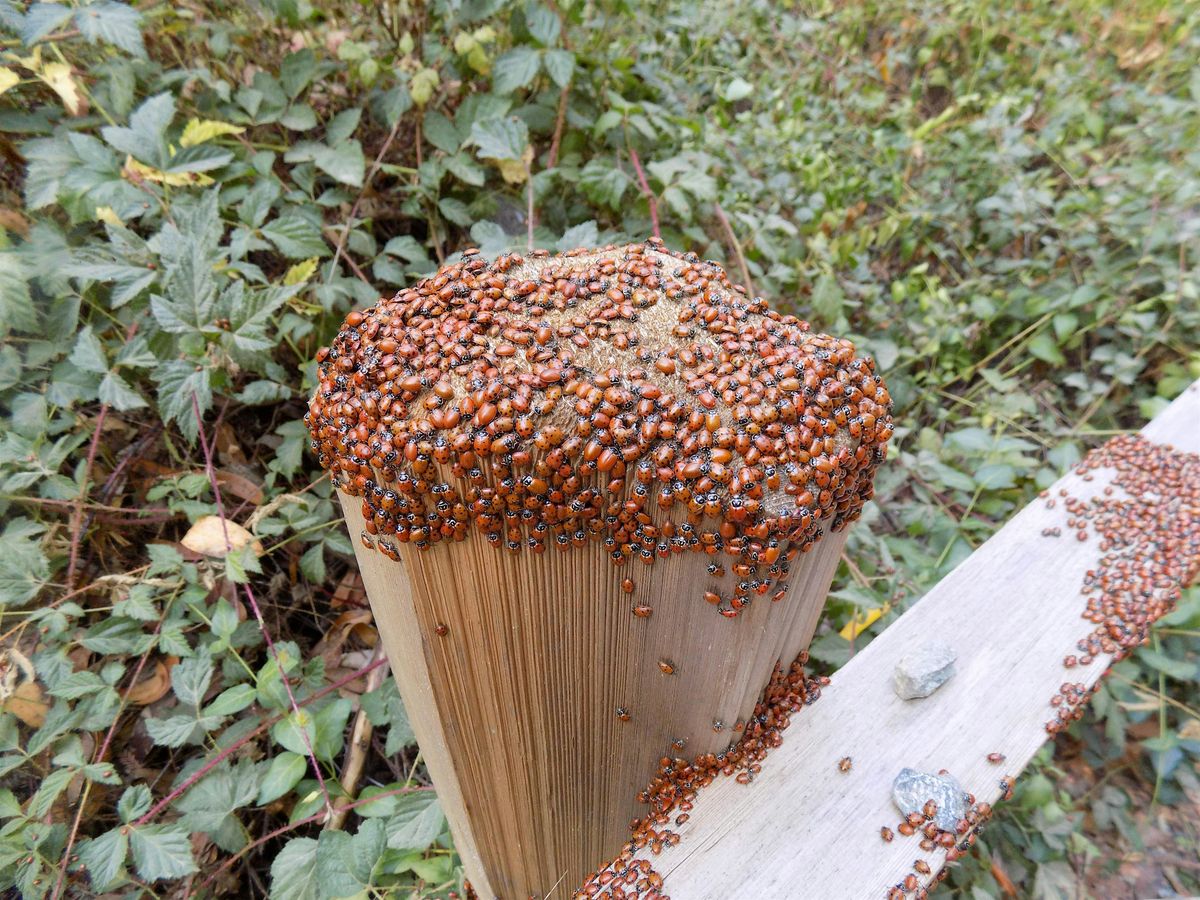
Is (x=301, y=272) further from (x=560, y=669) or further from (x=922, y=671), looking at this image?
(x=922, y=671)

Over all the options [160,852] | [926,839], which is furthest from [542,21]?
[160,852]

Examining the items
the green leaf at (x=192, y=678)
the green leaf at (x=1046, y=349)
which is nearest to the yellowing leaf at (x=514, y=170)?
the green leaf at (x=192, y=678)

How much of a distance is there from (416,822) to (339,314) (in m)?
1.75

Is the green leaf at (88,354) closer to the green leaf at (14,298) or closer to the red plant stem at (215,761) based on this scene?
the green leaf at (14,298)

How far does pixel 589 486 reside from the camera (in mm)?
885

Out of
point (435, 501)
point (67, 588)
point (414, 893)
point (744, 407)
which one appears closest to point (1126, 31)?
point (744, 407)

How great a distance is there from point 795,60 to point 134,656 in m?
5.74

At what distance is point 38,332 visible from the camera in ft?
6.61

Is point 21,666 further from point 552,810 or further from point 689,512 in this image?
point 689,512

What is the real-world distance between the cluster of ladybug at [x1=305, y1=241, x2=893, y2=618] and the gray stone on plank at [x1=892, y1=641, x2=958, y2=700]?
0.58 metres

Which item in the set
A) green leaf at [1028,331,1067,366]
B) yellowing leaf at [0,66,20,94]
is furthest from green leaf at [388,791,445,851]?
green leaf at [1028,331,1067,366]

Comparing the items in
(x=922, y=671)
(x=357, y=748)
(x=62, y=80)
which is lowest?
(x=357, y=748)

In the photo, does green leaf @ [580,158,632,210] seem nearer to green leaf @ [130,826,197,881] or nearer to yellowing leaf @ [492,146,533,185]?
yellowing leaf @ [492,146,533,185]

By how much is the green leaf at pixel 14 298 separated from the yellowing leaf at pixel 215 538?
27.6 inches
